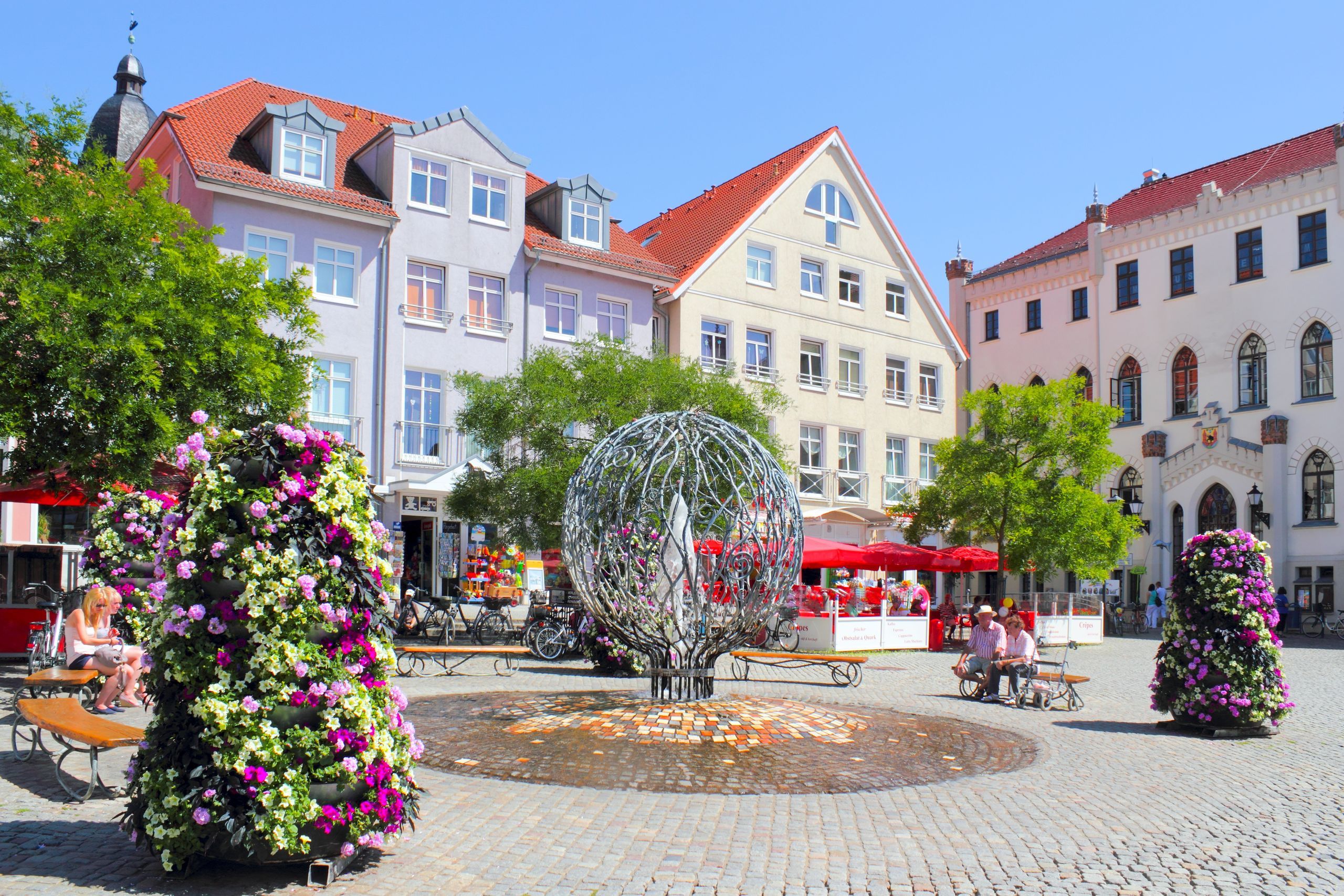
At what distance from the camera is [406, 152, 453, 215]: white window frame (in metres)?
29.7

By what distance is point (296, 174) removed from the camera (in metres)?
28.4

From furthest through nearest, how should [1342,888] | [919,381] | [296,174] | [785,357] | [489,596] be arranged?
[919,381]
[785,357]
[296,174]
[489,596]
[1342,888]

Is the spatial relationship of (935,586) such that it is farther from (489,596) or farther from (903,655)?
(489,596)

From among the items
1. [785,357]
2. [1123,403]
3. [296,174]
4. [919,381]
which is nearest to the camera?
[296,174]

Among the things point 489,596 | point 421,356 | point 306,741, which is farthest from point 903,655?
point 306,741

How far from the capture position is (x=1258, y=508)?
39531 mm

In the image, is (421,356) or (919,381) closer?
(421,356)

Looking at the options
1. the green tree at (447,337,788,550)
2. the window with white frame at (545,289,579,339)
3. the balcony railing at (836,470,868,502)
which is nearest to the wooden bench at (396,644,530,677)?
the green tree at (447,337,788,550)

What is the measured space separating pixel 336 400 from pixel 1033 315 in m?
31.9

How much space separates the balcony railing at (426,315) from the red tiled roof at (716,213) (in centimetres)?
741

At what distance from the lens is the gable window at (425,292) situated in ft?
96.7

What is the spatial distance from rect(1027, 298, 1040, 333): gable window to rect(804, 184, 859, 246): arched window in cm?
1410

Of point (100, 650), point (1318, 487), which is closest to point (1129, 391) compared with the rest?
point (1318, 487)

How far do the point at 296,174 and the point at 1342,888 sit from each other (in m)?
26.7
